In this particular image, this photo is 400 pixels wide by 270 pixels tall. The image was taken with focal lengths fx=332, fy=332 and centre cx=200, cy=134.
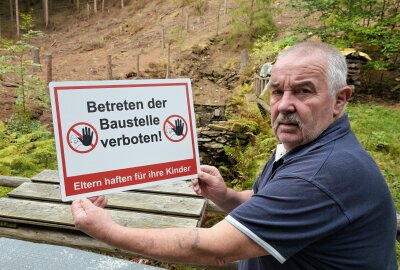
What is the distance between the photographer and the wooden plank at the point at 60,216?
233 cm

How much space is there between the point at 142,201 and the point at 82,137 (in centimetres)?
119

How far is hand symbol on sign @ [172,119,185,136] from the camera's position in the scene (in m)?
1.86

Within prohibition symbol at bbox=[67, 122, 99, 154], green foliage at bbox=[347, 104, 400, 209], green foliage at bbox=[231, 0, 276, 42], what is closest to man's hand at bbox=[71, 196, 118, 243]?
prohibition symbol at bbox=[67, 122, 99, 154]

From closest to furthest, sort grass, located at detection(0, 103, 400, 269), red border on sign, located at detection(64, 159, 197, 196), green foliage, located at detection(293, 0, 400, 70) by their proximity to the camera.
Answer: red border on sign, located at detection(64, 159, 197, 196) → grass, located at detection(0, 103, 400, 269) → green foliage, located at detection(293, 0, 400, 70)

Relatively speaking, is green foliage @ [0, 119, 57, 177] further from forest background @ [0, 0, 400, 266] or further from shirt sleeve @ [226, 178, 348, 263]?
shirt sleeve @ [226, 178, 348, 263]

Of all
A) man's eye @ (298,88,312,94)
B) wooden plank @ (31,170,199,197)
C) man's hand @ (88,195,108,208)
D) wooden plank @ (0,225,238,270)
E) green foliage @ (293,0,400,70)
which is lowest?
wooden plank @ (0,225,238,270)

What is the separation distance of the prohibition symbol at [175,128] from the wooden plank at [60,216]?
29.4 inches

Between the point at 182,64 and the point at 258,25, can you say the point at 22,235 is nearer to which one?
the point at 182,64

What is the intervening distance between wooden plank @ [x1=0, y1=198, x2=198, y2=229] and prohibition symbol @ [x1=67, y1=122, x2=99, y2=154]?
0.91m

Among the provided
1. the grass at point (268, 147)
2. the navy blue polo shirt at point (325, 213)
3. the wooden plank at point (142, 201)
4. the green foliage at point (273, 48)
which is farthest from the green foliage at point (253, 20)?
the navy blue polo shirt at point (325, 213)

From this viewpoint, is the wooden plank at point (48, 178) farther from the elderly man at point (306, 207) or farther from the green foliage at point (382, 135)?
the green foliage at point (382, 135)

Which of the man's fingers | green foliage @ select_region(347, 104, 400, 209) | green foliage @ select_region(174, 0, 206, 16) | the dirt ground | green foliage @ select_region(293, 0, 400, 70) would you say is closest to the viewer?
the man's fingers

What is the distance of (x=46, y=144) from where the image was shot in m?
6.83

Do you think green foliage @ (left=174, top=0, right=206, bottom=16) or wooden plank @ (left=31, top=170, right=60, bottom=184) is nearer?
wooden plank @ (left=31, top=170, right=60, bottom=184)
